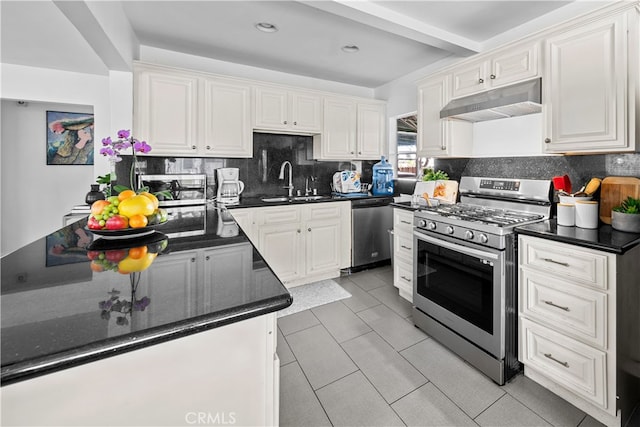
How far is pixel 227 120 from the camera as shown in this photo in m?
3.11

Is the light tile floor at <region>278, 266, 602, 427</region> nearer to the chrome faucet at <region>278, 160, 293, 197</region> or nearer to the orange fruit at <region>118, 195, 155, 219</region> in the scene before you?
the orange fruit at <region>118, 195, 155, 219</region>

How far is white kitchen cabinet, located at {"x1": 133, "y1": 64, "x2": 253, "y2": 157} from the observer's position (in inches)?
108

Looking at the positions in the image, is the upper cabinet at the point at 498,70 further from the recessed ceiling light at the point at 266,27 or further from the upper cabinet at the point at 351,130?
the recessed ceiling light at the point at 266,27

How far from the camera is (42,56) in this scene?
3.11 meters

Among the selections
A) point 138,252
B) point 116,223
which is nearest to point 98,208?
point 116,223

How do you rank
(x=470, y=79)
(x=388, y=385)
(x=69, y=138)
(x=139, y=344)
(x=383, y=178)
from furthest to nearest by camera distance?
(x=69, y=138), (x=383, y=178), (x=470, y=79), (x=388, y=385), (x=139, y=344)

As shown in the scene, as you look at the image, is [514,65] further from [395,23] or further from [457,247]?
[457,247]

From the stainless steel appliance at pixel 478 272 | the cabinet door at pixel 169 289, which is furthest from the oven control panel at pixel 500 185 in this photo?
the cabinet door at pixel 169 289

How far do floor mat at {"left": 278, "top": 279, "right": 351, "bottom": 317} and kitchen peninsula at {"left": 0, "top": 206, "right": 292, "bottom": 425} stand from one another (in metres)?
1.95

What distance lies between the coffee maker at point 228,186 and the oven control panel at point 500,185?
7.90ft

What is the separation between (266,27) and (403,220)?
2189 mm

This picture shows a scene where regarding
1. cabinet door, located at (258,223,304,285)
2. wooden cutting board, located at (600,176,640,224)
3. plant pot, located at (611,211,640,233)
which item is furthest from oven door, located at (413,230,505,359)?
cabinet door, located at (258,223,304,285)

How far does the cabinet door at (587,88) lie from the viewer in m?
1.70

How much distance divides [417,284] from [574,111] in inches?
62.6
